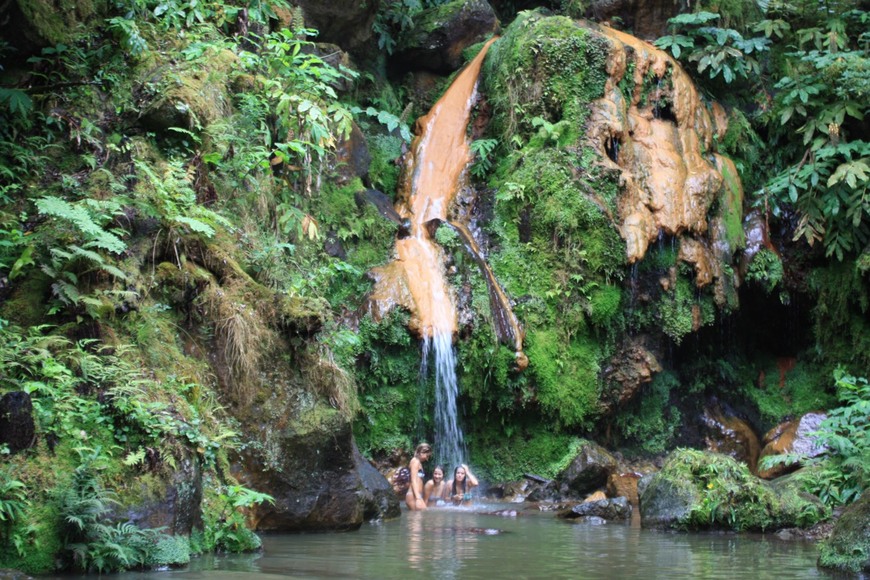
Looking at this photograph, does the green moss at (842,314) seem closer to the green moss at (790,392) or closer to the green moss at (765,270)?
the green moss at (790,392)

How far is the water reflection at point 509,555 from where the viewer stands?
5531 millimetres

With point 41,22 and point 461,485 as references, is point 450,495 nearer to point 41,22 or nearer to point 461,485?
point 461,485

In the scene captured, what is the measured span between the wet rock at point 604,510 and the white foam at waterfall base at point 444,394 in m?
3.04

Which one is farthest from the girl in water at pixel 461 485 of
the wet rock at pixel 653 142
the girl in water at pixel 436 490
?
the wet rock at pixel 653 142

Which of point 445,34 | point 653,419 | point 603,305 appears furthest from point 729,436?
point 445,34

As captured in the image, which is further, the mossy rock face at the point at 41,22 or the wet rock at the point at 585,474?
the wet rock at the point at 585,474

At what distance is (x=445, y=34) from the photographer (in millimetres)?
17641

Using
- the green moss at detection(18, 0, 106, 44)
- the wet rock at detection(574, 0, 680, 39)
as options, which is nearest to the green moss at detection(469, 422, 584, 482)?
the green moss at detection(18, 0, 106, 44)

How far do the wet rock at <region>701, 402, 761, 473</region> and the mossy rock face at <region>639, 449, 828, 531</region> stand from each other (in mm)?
5167

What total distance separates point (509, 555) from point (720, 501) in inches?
124

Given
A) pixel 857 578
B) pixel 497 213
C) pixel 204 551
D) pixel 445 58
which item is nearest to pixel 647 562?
pixel 857 578

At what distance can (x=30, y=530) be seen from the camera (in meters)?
5.00

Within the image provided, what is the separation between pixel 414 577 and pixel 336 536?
226 cm

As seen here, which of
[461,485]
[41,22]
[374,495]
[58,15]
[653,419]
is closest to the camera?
[41,22]
